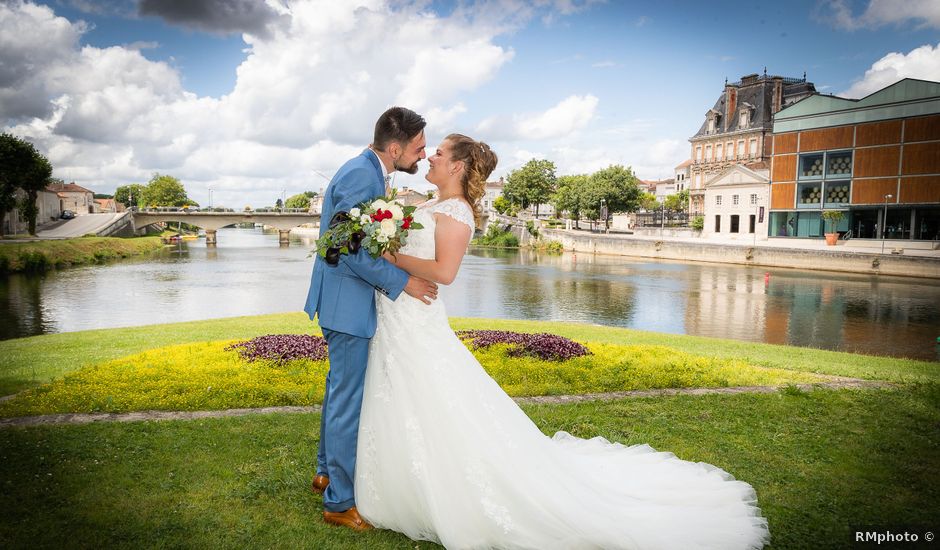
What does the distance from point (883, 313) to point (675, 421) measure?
1161 inches

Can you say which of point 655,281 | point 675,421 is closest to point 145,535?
point 675,421

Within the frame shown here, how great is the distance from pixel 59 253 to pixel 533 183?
7912 centimetres

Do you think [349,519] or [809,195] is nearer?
[349,519]

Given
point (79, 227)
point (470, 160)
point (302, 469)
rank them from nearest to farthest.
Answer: point (470, 160), point (302, 469), point (79, 227)

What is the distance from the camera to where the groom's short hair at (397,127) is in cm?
450

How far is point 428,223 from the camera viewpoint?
457cm

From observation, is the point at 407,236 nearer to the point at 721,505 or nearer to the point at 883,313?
the point at 721,505

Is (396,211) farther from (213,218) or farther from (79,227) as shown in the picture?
(213,218)

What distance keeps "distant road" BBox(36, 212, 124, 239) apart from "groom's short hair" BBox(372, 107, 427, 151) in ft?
252

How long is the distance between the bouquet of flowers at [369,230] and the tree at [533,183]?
109 m

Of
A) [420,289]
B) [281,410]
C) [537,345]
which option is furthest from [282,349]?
[420,289]

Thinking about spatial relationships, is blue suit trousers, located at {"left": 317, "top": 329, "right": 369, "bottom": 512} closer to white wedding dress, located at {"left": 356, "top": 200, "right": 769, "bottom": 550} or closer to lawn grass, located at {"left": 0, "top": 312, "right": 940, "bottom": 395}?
white wedding dress, located at {"left": 356, "top": 200, "right": 769, "bottom": 550}

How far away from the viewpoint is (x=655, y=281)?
1743 inches

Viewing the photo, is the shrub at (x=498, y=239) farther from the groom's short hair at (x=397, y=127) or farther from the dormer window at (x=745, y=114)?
→ the groom's short hair at (x=397, y=127)
